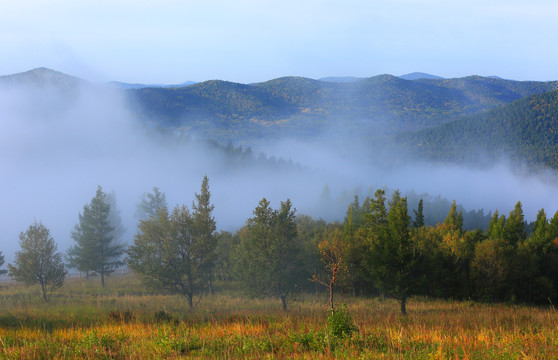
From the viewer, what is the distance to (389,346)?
10094 mm

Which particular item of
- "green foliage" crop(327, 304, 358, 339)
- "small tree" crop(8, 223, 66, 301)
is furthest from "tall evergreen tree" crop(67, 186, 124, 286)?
"green foliage" crop(327, 304, 358, 339)

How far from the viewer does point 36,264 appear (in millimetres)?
39844

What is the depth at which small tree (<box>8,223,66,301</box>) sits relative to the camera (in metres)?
39.6

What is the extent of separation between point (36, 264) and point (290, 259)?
25882 millimetres

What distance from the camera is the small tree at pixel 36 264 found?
3956cm

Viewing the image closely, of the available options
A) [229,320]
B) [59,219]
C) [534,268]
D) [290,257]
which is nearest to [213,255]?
[290,257]

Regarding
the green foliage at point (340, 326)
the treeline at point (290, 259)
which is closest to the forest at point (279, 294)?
the green foliage at point (340, 326)

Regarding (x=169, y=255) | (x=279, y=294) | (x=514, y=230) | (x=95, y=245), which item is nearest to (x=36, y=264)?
(x=95, y=245)

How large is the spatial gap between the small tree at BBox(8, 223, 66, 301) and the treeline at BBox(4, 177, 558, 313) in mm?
101

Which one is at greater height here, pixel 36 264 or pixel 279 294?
pixel 36 264

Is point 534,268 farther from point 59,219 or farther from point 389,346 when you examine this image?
point 59,219

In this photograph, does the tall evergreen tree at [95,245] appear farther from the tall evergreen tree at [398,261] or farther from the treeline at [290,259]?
the tall evergreen tree at [398,261]

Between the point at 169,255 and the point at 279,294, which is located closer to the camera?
the point at 169,255

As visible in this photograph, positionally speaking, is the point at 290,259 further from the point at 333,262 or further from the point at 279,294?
the point at 333,262
